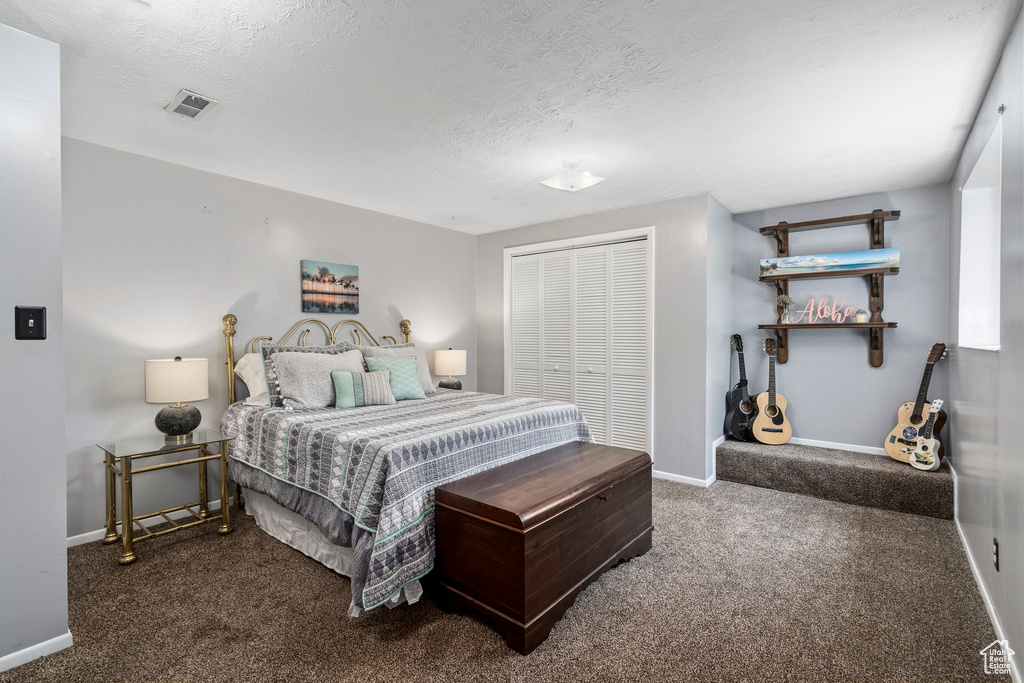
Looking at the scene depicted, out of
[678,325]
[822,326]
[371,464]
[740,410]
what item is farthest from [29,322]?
[822,326]

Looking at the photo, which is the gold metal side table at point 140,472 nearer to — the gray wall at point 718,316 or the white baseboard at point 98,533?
the white baseboard at point 98,533

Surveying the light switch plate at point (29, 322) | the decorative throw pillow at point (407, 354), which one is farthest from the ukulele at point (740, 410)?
the light switch plate at point (29, 322)

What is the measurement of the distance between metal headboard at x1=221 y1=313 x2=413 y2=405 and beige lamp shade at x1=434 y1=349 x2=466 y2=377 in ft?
1.16

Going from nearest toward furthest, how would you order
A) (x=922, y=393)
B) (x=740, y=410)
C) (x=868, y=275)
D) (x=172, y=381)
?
(x=172, y=381) < (x=922, y=393) < (x=868, y=275) < (x=740, y=410)

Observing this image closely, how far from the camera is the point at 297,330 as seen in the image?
3854 millimetres

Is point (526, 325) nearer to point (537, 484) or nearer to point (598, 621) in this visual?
point (537, 484)

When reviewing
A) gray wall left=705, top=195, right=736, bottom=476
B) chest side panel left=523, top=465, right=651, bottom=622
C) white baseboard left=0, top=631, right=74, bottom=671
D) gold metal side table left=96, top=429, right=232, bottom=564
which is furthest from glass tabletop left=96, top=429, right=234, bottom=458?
gray wall left=705, top=195, right=736, bottom=476

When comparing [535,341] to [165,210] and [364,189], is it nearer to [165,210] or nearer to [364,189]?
[364,189]

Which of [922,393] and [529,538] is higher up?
[922,393]

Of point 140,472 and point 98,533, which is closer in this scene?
point 140,472

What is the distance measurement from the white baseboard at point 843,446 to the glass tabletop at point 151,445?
448cm

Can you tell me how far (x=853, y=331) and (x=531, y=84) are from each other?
11.3 ft

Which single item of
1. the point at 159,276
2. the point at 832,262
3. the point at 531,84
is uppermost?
the point at 531,84

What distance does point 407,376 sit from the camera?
3668 millimetres
